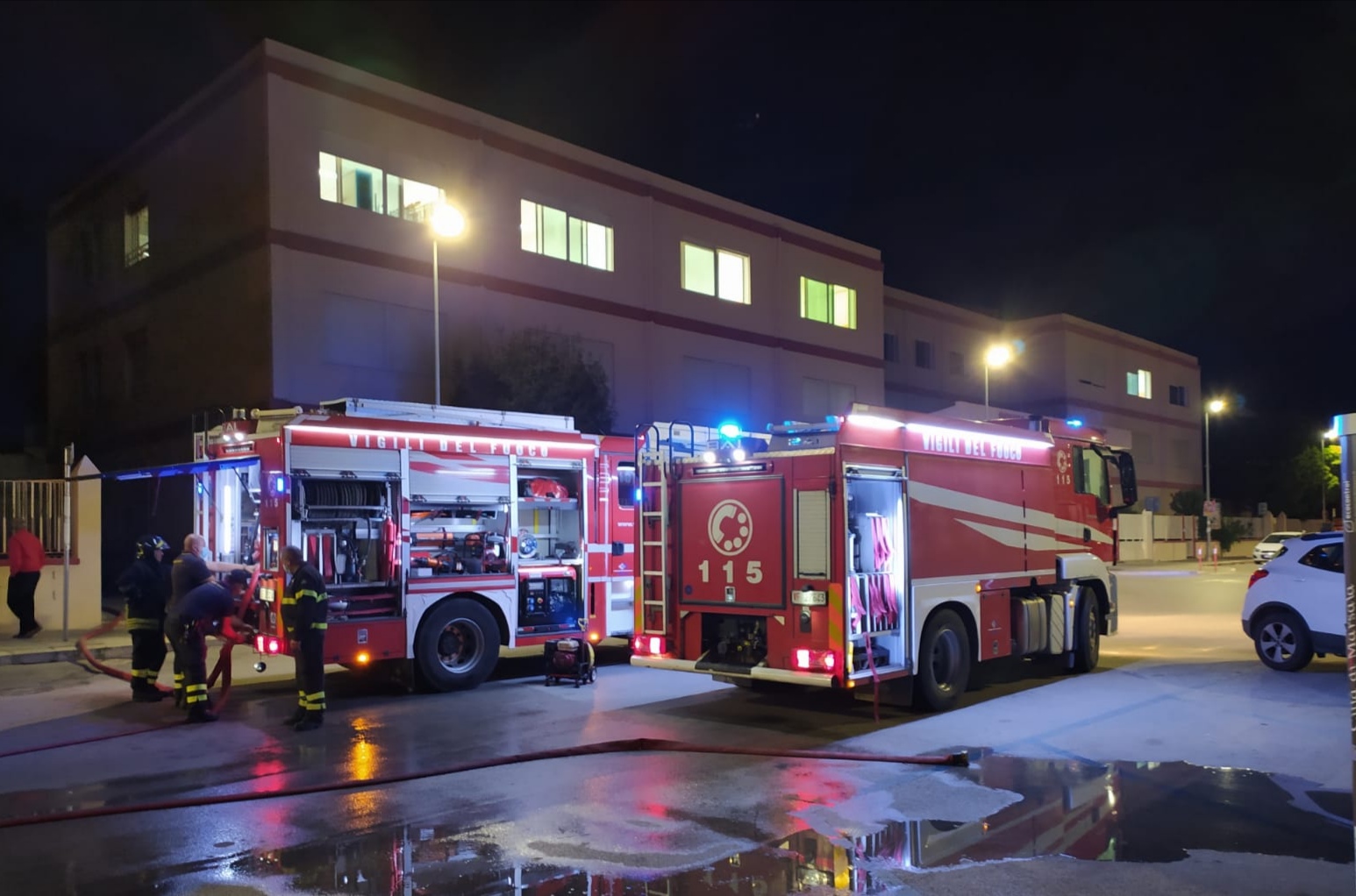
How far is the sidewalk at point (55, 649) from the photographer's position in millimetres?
13680

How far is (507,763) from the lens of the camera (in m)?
7.59

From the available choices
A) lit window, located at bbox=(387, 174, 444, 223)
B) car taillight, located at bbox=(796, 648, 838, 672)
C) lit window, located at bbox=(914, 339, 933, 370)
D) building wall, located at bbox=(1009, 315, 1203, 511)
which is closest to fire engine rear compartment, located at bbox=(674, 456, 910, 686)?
car taillight, located at bbox=(796, 648, 838, 672)

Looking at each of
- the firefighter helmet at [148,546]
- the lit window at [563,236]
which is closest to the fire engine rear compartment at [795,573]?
the firefighter helmet at [148,546]

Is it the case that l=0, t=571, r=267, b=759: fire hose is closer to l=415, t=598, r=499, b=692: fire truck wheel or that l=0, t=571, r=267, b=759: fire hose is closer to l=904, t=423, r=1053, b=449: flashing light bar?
l=415, t=598, r=499, b=692: fire truck wheel

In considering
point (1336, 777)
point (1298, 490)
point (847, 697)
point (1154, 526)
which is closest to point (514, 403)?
point (847, 697)

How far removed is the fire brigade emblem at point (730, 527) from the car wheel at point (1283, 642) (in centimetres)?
666

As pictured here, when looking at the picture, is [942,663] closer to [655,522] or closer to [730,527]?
[730,527]

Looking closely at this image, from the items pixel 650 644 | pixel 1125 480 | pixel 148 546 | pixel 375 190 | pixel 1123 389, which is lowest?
pixel 650 644

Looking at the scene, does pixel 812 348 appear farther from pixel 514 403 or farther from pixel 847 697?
pixel 847 697

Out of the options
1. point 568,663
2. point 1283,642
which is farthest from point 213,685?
point 1283,642

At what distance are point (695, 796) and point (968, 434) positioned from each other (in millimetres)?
5265

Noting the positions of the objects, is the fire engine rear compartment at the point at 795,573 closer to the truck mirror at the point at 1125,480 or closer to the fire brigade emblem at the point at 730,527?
the fire brigade emblem at the point at 730,527

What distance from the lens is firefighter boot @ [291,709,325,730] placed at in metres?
8.95

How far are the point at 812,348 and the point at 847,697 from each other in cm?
2846
